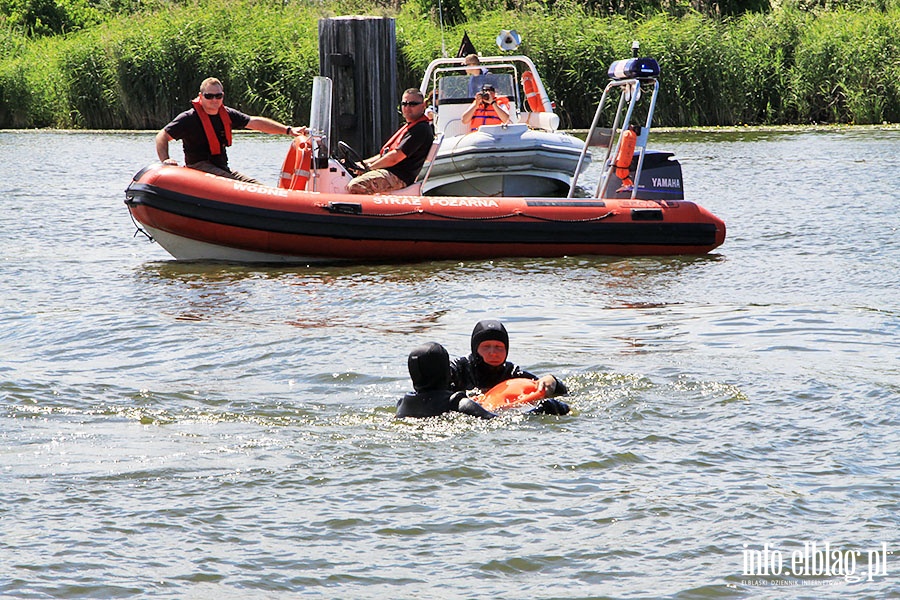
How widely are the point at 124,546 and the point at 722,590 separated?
6.76ft

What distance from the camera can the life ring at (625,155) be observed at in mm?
10891

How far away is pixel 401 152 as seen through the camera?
11000 millimetres

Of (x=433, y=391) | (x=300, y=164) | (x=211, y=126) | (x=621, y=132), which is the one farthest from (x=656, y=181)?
(x=433, y=391)

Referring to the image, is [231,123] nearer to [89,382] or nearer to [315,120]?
[315,120]

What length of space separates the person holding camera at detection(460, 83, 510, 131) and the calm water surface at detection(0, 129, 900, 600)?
9.19 feet

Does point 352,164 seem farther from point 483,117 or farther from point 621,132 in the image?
point 621,132

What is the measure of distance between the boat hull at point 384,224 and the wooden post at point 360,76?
2.83 meters

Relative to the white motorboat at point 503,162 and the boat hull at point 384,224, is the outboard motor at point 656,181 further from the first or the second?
the white motorboat at point 503,162

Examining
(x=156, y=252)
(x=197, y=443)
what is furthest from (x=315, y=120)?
(x=197, y=443)

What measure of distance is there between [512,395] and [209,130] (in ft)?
18.4

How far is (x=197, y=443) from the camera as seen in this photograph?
5773 millimetres
